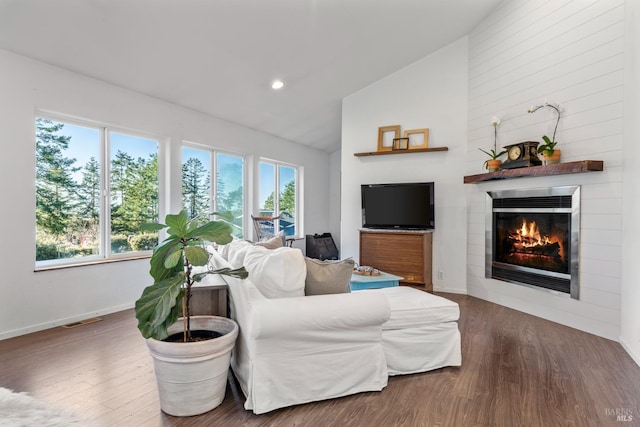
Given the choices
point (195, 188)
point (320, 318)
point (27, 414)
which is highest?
point (195, 188)

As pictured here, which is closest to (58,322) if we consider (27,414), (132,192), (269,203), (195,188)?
(132,192)

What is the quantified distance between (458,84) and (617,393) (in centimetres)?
389

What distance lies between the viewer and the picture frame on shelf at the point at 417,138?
504 cm

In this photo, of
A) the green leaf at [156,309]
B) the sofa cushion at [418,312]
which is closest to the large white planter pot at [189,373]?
the green leaf at [156,309]

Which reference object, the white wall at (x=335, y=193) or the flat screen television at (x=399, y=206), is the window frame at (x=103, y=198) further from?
the white wall at (x=335, y=193)

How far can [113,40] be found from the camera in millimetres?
3180

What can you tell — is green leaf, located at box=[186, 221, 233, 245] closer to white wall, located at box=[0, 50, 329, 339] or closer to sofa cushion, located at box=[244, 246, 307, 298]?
sofa cushion, located at box=[244, 246, 307, 298]

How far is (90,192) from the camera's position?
3.79 m

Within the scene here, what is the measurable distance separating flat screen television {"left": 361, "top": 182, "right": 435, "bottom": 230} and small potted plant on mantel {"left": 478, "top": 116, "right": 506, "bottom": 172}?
793mm

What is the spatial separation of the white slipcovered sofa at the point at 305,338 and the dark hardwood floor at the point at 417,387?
0.10 metres

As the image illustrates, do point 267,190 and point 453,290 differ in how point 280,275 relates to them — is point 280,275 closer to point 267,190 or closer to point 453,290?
point 453,290

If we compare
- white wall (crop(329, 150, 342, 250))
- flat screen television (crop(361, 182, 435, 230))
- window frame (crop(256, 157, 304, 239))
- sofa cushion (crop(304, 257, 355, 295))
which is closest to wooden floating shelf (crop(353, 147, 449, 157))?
flat screen television (crop(361, 182, 435, 230))

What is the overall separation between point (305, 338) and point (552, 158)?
3093 mm

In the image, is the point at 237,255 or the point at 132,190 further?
the point at 132,190
